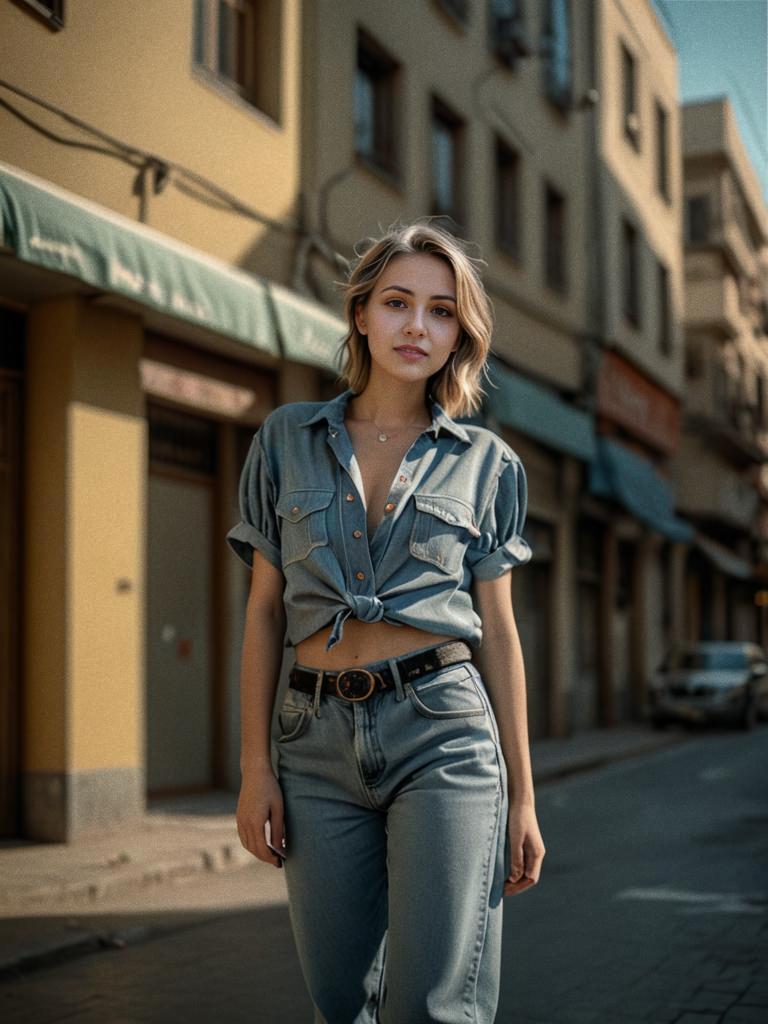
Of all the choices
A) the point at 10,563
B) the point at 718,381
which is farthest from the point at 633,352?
the point at 10,563

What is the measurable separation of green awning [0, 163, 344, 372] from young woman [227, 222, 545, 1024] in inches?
215

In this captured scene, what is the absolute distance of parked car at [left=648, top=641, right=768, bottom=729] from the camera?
2186 centimetres

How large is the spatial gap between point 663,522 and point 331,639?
22139mm

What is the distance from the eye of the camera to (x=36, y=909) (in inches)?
269

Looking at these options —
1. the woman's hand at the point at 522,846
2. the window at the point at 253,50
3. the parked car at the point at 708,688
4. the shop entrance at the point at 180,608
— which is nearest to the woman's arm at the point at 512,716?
the woman's hand at the point at 522,846

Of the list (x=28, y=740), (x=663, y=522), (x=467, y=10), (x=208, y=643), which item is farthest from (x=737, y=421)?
(x=28, y=740)

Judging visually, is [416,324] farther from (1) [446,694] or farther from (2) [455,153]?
(2) [455,153]

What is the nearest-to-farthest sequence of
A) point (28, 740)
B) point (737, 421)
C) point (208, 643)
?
point (28, 740) → point (208, 643) → point (737, 421)

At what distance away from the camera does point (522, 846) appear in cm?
262

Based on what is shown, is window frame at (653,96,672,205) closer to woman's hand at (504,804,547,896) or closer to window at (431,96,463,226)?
window at (431,96,463,226)

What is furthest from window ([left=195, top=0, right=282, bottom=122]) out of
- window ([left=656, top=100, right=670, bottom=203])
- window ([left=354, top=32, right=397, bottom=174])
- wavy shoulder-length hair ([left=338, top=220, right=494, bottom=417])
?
window ([left=656, top=100, right=670, bottom=203])

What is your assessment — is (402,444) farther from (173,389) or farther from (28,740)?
(173,389)

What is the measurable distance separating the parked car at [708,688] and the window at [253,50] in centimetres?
1283

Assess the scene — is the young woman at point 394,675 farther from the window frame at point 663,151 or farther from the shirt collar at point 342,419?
the window frame at point 663,151
